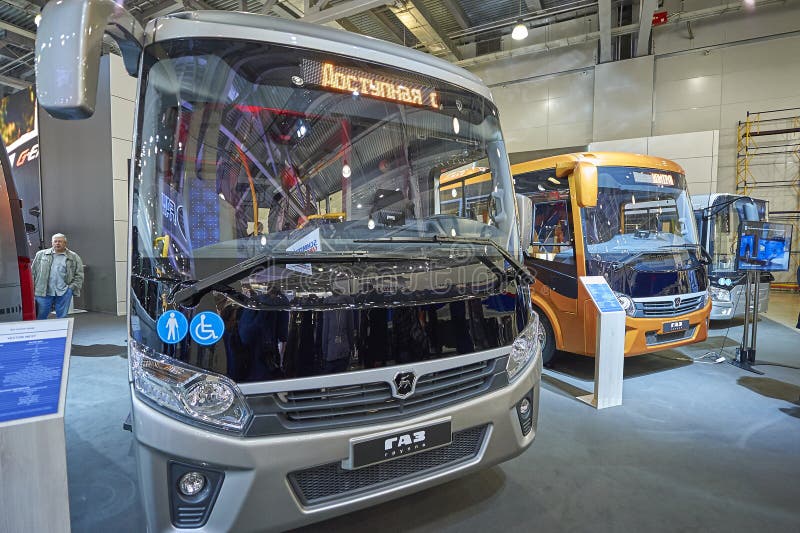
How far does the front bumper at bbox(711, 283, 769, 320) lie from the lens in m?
7.01

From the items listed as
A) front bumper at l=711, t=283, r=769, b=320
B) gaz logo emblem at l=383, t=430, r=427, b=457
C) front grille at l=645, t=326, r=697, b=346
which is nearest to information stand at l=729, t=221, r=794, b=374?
front grille at l=645, t=326, r=697, b=346

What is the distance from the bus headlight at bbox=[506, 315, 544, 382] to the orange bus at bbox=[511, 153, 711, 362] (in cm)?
217

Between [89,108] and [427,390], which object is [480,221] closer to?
[427,390]

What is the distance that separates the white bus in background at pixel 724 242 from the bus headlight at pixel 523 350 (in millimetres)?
6250

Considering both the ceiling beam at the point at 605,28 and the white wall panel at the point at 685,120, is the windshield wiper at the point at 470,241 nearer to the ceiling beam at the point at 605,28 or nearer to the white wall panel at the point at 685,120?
the ceiling beam at the point at 605,28

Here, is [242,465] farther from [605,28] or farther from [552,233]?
[605,28]

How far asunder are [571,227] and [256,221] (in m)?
3.60

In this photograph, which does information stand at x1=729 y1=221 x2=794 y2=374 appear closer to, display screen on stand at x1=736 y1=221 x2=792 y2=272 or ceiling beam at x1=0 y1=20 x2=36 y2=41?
display screen on stand at x1=736 y1=221 x2=792 y2=272

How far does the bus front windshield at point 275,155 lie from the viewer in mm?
1674

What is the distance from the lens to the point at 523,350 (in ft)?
7.08

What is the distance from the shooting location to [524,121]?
1309 cm

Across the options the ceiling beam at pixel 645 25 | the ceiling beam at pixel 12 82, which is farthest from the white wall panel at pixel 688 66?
the ceiling beam at pixel 12 82

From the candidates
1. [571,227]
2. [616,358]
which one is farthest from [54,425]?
[571,227]

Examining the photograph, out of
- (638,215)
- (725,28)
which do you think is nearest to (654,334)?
(638,215)
